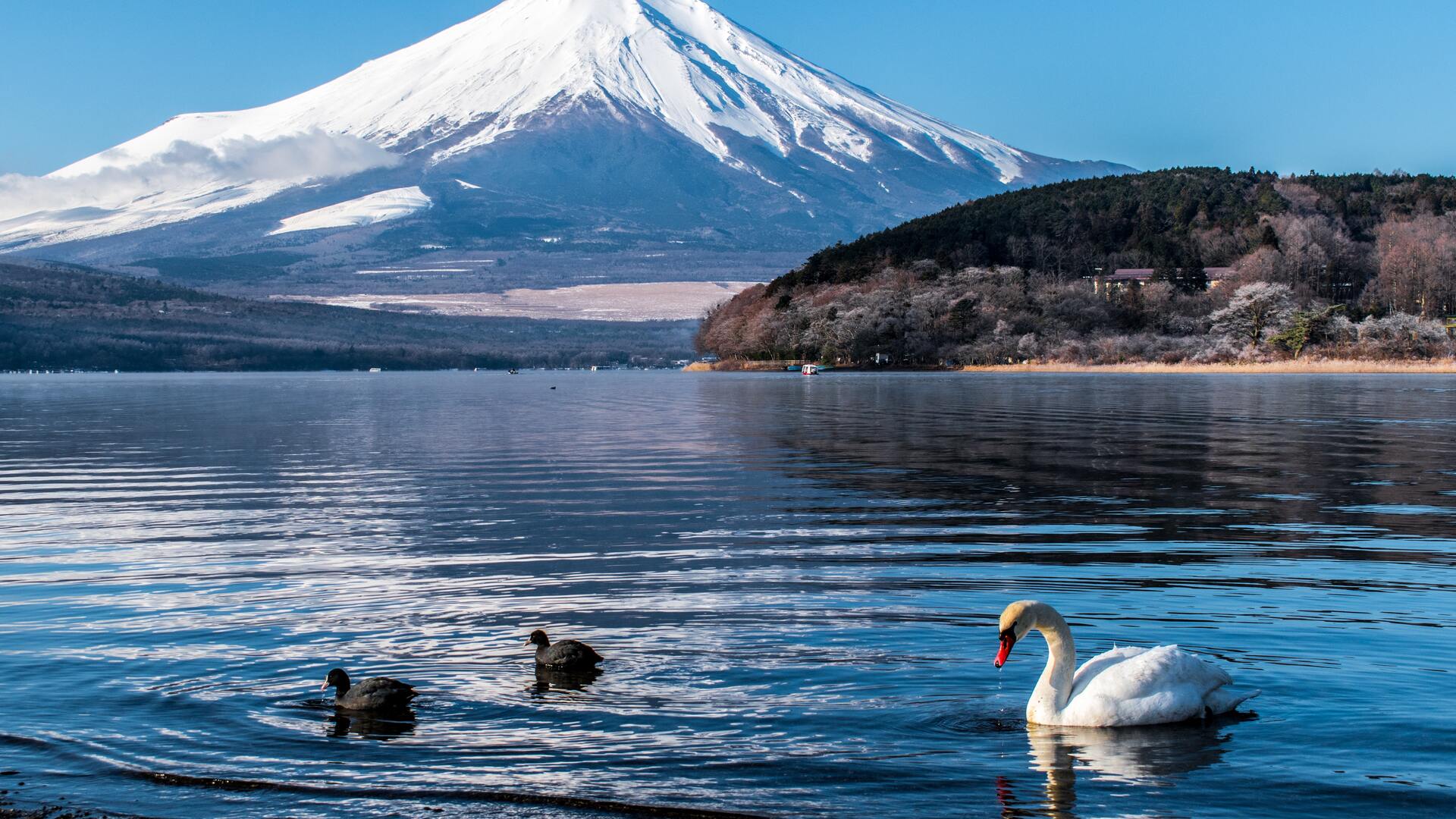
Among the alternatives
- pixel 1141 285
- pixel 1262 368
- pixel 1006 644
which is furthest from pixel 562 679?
pixel 1141 285

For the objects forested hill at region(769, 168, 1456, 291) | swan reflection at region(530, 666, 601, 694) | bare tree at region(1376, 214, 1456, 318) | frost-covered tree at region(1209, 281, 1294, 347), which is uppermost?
forested hill at region(769, 168, 1456, 291)

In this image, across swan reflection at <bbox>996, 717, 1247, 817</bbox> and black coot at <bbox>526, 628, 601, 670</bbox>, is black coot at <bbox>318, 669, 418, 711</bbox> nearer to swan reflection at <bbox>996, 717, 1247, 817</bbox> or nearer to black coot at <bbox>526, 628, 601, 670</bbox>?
black coot at <bbox>526, 628, 601, 670</bbox>

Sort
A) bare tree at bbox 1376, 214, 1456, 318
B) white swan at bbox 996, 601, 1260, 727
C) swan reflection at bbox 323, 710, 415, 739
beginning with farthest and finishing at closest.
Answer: bare tree at bbox 1376, 214, 1456, 318 < swan reflection at bbox 323, 710, 415, 739 < white swan at bbox 996, 601, 1260, 727

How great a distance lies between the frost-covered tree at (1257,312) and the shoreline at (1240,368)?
7.90 meters

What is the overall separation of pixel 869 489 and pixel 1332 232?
6000 inches

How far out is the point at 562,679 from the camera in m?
11.9

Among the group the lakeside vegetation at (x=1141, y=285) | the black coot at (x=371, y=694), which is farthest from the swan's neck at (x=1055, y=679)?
the lakeside vegetation at (x=1141, y=285)

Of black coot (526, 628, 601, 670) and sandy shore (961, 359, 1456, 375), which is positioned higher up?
sandy shore (961, 359, 1456, 375)

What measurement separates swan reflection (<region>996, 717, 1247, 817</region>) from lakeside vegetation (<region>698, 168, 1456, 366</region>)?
112679 millimetres

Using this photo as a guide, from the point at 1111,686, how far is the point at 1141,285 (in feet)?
495

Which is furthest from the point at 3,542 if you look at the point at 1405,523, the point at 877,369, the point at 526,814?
the point at 877,369

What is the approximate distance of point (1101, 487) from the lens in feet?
87.9

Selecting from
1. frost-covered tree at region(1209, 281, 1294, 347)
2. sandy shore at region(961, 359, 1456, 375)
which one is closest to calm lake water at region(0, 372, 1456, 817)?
sandy shore at region(961, 359, 1456, 375)

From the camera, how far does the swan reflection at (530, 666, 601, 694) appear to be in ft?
38.5
